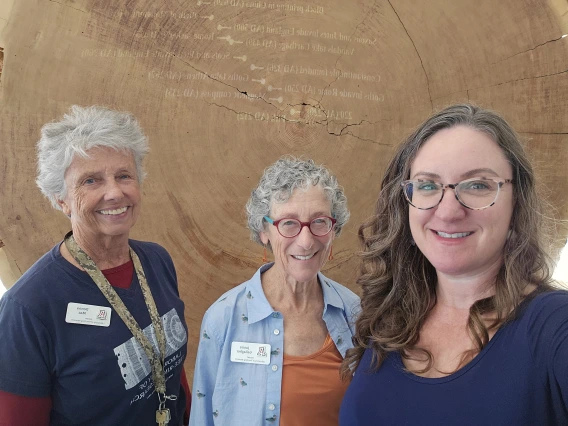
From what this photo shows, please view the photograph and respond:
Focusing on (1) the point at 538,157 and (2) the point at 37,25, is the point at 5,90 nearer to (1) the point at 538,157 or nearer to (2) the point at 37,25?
(2) the point at 37,25

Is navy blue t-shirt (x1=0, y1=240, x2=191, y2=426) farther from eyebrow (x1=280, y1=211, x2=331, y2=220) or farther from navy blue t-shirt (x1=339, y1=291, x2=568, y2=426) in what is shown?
navy blue t-shirt (x1=339, y1=291, x2=568, y2=426)

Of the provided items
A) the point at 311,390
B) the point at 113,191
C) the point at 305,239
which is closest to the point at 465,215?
the point at 305,239

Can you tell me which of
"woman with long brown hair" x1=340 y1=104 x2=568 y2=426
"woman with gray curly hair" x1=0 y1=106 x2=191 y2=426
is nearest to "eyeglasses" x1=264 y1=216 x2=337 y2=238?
"woman with long brown hair" x1=340 y1=104 x2=568 y2=426

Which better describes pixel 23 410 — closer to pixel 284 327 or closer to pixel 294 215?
pixel 284 327

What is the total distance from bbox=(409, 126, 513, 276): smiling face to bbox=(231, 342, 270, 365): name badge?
0.57 metres

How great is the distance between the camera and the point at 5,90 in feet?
6.25

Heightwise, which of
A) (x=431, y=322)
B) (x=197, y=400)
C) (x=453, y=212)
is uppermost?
(x=453, y=212)

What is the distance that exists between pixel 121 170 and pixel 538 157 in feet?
5.09

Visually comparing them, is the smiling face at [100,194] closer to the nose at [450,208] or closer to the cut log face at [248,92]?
the cut log face at [248,92]

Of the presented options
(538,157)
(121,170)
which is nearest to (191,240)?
(121,170)

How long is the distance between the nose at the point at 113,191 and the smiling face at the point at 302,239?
0.42 m

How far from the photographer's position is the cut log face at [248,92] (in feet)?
6.36

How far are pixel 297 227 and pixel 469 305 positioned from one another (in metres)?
0.55

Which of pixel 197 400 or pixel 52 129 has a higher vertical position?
pixel 52 129
